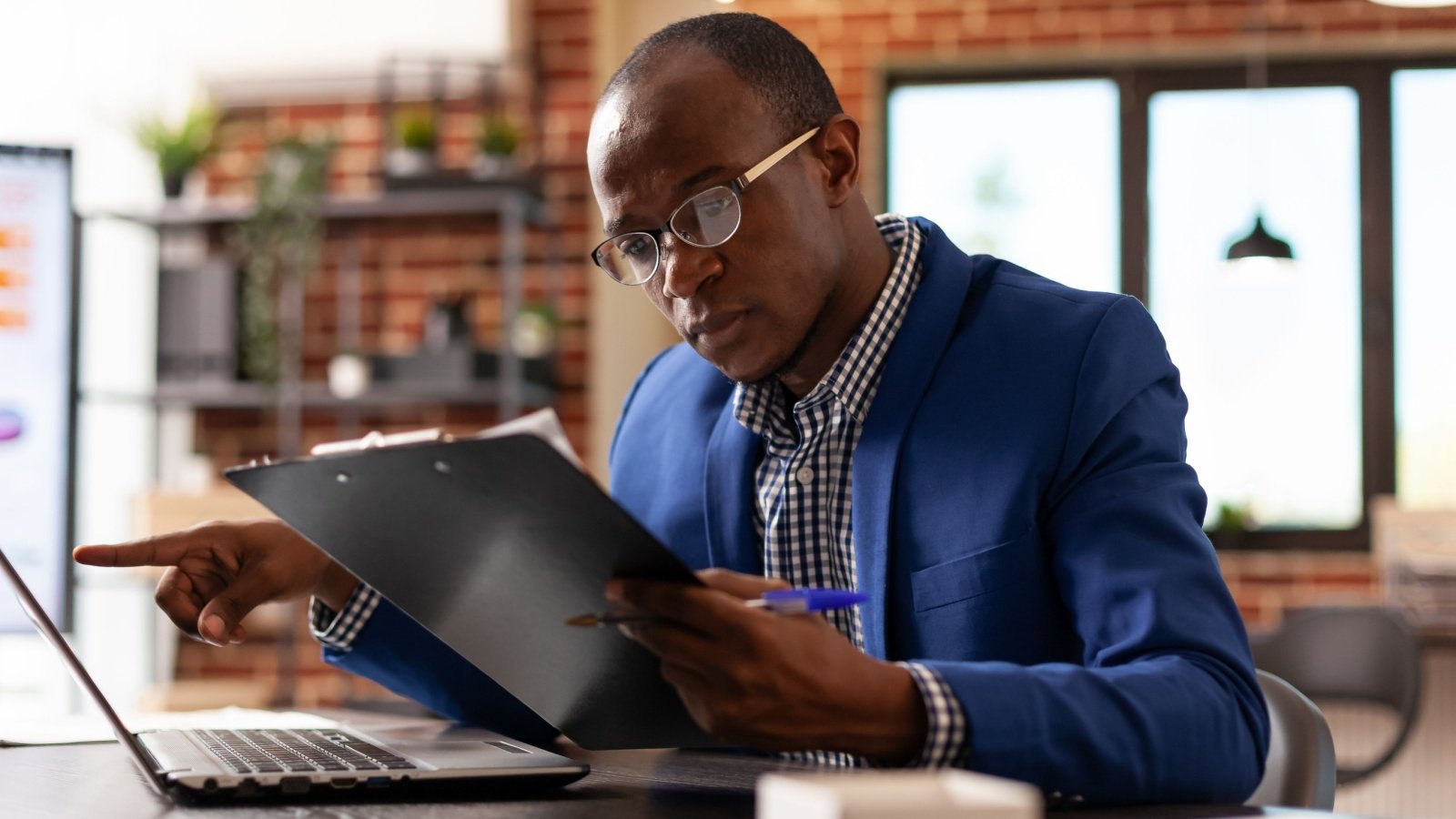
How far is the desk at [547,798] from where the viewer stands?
2.87 ft

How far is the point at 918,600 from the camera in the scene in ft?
4.05

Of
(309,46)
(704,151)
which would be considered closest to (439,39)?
(309,46)

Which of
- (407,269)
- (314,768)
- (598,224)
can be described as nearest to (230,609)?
(314,768)

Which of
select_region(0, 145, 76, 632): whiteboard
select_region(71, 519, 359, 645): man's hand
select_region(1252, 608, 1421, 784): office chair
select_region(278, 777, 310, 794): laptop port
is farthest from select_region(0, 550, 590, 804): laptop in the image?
select_region(1252, 608, 1421, 784): office chair

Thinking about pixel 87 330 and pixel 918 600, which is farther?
pixel 87 330

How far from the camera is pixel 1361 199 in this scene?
4887 millimetres

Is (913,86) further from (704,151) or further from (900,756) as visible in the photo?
(900,756)

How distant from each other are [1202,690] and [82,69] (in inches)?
179

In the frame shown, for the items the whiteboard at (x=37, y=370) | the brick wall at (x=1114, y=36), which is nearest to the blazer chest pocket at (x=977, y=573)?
the whiteboard at (x=37, y=370)

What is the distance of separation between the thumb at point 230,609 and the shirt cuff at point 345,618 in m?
0.10

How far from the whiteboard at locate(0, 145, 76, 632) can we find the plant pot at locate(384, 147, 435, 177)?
8.71 feet

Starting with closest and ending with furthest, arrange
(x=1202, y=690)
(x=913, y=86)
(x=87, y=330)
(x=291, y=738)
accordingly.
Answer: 1. (x=1202, y=690)
2. (x=291, y=738)
3. (x=87, y=330)
4. (x=913, y=86)

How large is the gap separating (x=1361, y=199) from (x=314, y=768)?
4.67m

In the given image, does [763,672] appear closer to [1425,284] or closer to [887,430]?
[887,430]
